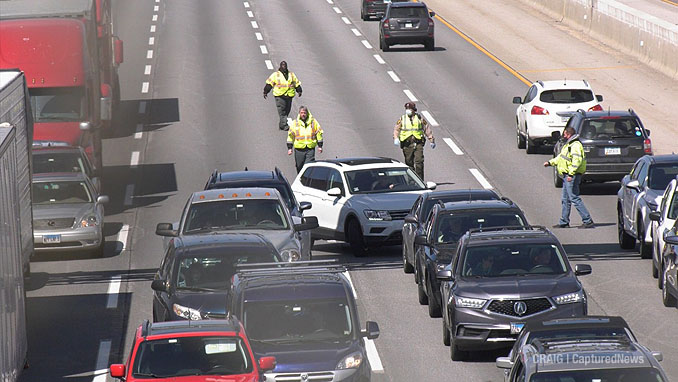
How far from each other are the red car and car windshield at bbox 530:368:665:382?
2801 mm

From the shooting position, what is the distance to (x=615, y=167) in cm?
2978

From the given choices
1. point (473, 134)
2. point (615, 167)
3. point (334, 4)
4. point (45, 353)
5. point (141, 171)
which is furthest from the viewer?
point (334, 4)

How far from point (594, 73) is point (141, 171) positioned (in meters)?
17.5

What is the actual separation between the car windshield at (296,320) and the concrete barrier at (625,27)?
31194mm

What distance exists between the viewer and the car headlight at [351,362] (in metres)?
14.3

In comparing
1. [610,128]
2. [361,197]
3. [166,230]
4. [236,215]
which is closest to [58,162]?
[361,197]

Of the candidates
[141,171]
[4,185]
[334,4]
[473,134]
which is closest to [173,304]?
[4,185]

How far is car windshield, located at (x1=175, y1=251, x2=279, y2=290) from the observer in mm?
17562

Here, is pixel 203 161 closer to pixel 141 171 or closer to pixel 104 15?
pixel 141 171

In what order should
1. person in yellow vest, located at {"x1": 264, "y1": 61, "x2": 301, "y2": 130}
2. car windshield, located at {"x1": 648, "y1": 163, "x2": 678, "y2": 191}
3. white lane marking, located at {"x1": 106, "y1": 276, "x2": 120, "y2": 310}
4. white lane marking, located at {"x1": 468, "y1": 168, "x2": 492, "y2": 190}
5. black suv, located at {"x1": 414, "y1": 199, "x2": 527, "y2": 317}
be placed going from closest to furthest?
black suv, located at {"x1": 414, "y1": 199, "x2": 527, "y2": 317}
white lane marking, located at {"x1": 106, "y1": 276, "x2": 120, "y2": 310}
car windshield, located at {"x1": 648, "y1": 163, "x2": 678, "y2": 191}
white lane marking, located at {"x1": 468, "y1": 168, "x2": 492, "y2": 190}
person in yellow vest, located at {"x1": 264, "y1": 61, "x2": 301, "y2": 130}

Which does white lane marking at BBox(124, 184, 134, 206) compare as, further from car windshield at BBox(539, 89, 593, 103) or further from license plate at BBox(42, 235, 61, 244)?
car windshield at BBox(539, 89, 593, 103)

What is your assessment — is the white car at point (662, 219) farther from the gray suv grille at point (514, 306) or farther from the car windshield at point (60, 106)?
the car windshield at point (60, 106)

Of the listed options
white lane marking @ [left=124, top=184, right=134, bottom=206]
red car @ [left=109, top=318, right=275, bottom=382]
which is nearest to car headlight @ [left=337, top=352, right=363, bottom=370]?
red car @ [left=109, top=318, right=275, bottom=382]

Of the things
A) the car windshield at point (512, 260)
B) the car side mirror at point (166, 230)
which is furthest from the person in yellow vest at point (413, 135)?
the car windshield at point (512, 260)
